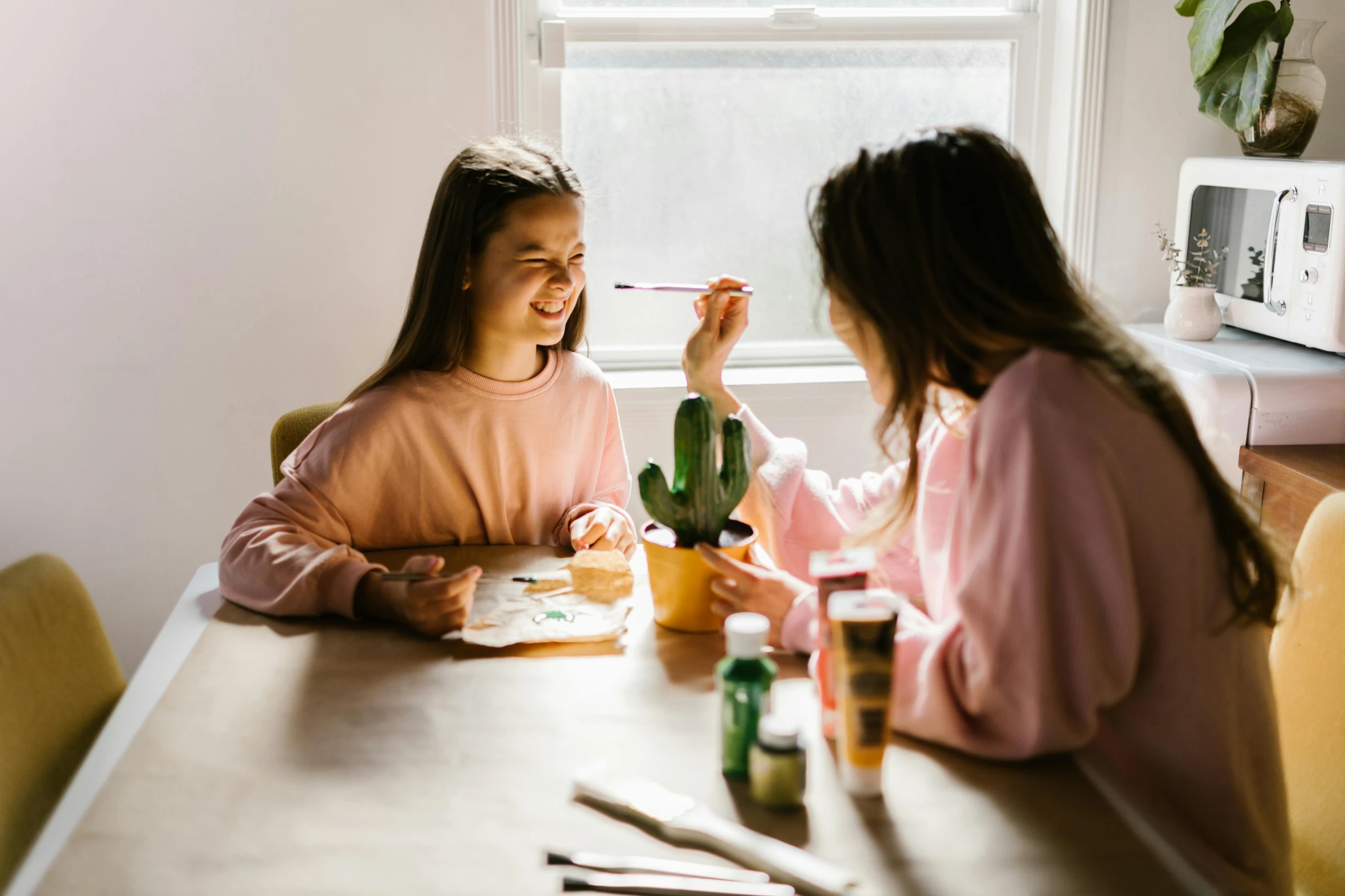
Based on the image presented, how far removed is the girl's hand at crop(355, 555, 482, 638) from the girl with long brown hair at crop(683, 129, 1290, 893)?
455 millimetres

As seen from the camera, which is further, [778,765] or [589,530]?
[589,530]

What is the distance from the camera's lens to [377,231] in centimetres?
216

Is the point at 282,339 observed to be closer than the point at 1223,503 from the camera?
No

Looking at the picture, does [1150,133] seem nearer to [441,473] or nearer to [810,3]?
[810,3]

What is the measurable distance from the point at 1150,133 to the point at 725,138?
88 centimetres

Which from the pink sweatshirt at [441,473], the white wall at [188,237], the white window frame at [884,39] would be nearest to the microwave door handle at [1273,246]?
the white window frame at [884,39]

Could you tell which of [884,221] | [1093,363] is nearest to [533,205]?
[884,221]

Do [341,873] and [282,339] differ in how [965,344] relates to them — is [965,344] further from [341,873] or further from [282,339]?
[282,339]

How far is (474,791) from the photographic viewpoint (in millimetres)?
871

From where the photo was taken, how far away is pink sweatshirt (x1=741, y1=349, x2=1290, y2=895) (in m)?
0.83

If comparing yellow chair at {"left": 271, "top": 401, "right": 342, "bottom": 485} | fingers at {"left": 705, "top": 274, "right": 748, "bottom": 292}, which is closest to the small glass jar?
fingers at {"left": 705, "top": 274, "right": 748, "bottom": 292}

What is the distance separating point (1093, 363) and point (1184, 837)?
14.3 inches

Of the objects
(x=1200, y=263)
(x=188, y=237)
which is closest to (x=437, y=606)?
(x=188, y=237)

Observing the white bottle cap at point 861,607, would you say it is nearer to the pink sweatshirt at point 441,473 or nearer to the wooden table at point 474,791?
the wooden table at point 474,791
